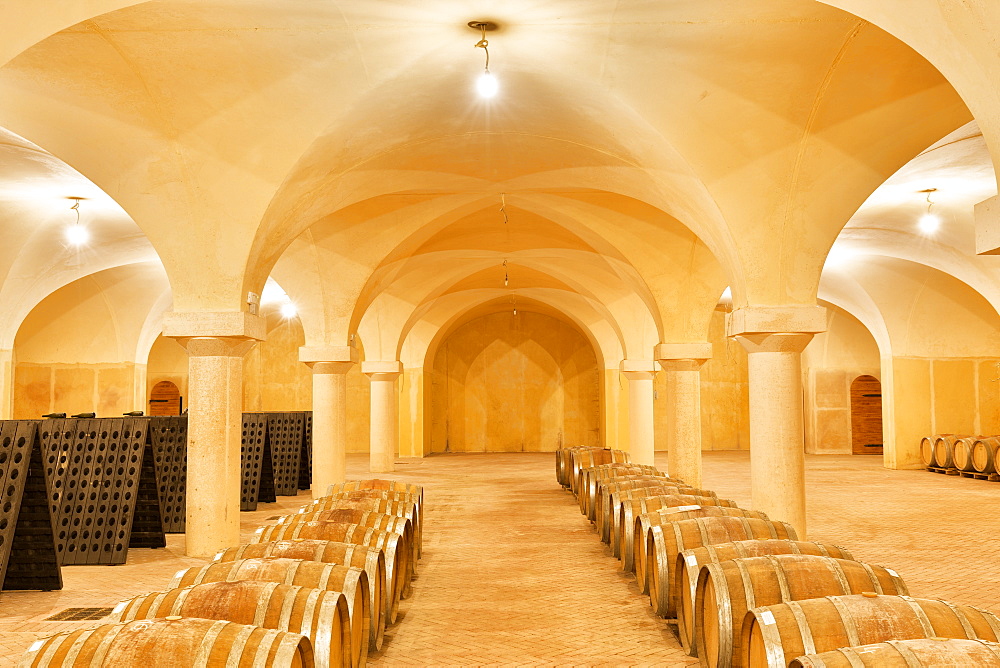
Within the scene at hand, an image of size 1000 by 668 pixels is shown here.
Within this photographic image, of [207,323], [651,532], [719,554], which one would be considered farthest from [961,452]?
[207,323]

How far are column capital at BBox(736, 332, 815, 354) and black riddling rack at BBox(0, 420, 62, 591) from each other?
21.8ft

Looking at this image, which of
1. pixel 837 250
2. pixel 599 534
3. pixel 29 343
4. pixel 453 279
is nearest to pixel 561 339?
pixel 453 279

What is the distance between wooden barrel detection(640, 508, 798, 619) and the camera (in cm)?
561

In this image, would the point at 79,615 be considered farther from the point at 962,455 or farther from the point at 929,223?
the point at 962,455

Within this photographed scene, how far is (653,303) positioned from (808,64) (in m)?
7.03

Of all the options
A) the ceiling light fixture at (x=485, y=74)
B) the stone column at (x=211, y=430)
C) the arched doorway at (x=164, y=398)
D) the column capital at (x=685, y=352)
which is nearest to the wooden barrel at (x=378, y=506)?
the stone column at (x=211, y=430)

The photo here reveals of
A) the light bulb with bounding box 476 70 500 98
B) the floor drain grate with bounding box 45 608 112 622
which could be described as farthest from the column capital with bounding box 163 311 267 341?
the light bulb with bounding box 476 70 500 98

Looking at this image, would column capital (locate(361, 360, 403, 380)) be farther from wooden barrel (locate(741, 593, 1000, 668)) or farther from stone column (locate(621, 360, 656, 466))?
wooden barrel (locate(741, 593, 1000, 668))

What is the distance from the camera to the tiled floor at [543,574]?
5273 mm

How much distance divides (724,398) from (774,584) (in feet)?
72.5

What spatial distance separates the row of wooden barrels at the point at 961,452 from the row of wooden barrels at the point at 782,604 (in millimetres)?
12978

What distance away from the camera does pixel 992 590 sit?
6688mm

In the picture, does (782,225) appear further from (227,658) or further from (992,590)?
(227,658)

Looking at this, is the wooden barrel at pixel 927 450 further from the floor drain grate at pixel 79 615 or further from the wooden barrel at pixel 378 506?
the floor drain grate at pixel 79 615
